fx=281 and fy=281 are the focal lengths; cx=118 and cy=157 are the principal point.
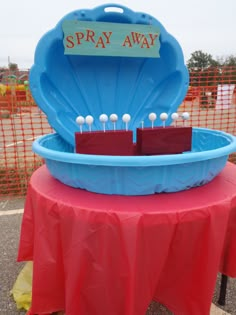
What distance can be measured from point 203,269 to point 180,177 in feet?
1.13

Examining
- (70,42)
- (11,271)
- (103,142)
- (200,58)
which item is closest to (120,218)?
(103,142)

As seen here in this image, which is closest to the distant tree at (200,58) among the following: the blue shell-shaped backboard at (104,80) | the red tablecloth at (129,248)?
the blue shell-shaped backboard at (104,80)

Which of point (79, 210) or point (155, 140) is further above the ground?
point (155, 140)

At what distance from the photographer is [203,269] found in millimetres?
1022

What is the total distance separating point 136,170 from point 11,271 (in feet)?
4.27

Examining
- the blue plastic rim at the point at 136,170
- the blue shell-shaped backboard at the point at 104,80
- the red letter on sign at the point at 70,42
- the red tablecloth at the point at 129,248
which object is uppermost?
the red letter on sign at the point at 70,42

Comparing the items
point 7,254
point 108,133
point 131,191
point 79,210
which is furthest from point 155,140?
point 7,254

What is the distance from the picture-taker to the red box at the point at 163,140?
1.25m

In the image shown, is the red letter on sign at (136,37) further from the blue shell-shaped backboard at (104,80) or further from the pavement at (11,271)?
the pavement at (11,271)

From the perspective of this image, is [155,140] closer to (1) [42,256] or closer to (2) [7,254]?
(1) [42,256]

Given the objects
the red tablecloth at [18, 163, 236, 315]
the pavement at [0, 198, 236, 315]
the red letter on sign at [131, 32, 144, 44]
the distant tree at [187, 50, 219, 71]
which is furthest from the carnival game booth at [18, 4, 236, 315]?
the distant tree at [187, 50, 219, 71]

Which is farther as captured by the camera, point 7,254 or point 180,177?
point 7,254

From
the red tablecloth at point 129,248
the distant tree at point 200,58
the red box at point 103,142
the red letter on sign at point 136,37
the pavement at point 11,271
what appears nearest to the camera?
the red tablecloth at point 129,248

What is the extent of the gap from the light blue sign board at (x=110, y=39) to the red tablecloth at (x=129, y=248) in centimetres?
82
